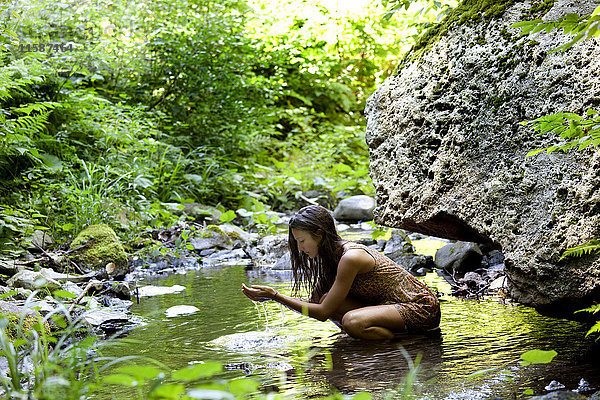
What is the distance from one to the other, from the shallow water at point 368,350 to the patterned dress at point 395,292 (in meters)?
0.15

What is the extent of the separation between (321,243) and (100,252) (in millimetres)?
3341

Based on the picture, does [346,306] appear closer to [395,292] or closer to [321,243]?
[395,292]

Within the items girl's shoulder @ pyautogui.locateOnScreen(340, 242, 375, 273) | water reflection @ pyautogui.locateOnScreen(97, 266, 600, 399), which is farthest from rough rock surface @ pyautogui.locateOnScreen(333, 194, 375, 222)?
girl's shoulder @ pyautogui.locateOnScreen(340, 242, 375, 273)

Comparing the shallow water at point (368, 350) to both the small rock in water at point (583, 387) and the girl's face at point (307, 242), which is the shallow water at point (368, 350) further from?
the girl's face at point (307, 242)

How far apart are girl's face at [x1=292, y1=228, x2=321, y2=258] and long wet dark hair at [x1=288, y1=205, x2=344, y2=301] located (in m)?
0.02

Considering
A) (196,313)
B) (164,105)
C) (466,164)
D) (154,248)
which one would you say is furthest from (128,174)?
(466,164)

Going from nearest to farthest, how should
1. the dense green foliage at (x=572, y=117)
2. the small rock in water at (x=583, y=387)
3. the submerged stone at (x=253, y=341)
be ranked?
1. the dense green foliage at (x=572, y=117)
2. the small rock in water at (x=583, y=387)
3. the submerged stone at (x=253, y=341)

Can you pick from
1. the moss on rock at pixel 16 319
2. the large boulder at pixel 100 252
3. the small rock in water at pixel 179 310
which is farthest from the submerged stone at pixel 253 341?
the large boulder at pixel 100 252

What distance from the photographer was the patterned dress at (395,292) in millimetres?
4141

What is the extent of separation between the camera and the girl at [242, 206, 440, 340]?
404 cm

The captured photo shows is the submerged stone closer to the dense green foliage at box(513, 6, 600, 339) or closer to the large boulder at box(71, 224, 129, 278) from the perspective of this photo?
the dense green foliage at box(513, 6, 600, 339)

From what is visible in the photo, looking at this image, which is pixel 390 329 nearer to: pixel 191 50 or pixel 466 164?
pixel 466 164

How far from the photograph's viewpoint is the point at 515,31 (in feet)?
14.6

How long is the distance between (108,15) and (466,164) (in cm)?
886
